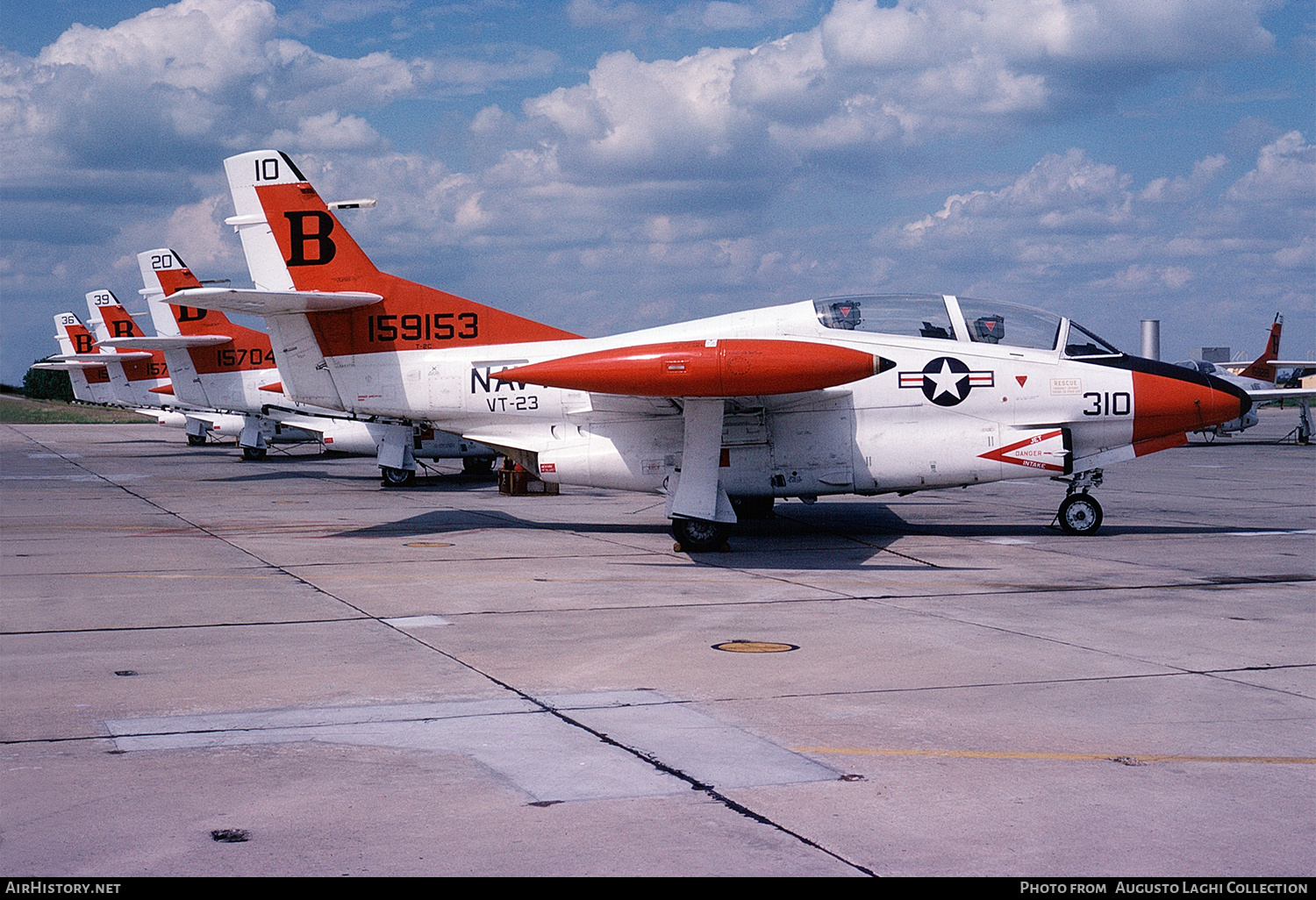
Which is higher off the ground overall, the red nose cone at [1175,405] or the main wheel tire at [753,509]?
the red nose cone at [1175,405]

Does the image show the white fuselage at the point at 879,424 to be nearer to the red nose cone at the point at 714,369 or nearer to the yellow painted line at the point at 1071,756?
the red nose cone at the point at 714,369

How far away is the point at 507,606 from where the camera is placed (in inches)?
423

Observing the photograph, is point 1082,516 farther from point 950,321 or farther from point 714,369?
point 714,369

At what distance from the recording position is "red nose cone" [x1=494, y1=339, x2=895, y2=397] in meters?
13.1

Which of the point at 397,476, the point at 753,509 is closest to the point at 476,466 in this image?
the point at 397,476

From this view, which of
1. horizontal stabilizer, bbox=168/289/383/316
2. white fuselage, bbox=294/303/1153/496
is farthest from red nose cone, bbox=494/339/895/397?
horizontal stabilizer, bbox=168/289/383/316

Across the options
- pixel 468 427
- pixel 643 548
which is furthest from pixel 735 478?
pixel 468 427

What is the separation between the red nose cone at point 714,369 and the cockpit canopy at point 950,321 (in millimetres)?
1838

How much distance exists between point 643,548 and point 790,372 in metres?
3.50

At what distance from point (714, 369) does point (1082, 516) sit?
6.45 metres

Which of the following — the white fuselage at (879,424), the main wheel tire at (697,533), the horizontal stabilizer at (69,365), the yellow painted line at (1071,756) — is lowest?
the yellow painted line at (1071,756)

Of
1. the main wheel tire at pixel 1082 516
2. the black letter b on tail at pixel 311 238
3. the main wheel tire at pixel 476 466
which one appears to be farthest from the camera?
the main wheel tire at pixel 476 466

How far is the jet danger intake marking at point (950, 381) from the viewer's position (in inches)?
586

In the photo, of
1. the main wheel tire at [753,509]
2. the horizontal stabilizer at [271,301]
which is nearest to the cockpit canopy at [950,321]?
the main wheel tire at [753,509]
